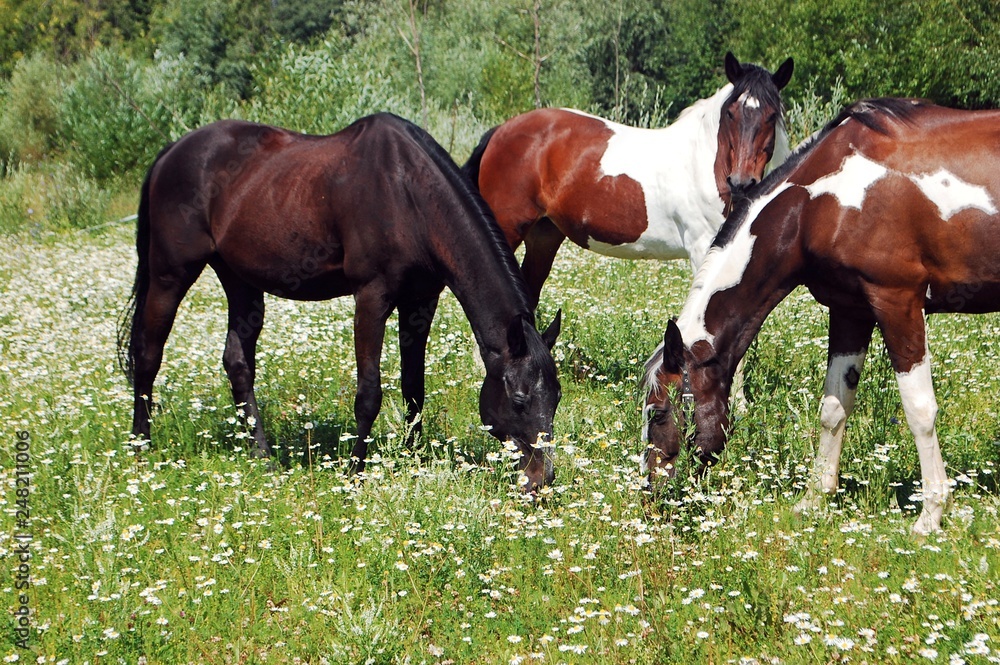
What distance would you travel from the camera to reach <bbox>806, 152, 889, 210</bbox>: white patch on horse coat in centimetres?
475

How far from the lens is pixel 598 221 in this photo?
311 inches

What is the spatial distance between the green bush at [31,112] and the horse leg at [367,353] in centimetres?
1693

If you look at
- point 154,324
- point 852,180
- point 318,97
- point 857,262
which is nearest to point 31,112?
point 318,97

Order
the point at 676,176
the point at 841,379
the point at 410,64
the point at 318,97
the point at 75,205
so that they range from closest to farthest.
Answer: the point at 841,379
the point at 676,176
the point at 75,205
the point at 318,97
the point at 410,64

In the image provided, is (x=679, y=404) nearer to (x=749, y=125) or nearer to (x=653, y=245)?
(x=749, y=125)

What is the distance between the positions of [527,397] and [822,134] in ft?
6.94

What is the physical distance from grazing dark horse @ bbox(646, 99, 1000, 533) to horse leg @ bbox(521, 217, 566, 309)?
11.6 feet

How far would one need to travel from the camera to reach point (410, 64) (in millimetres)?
28625

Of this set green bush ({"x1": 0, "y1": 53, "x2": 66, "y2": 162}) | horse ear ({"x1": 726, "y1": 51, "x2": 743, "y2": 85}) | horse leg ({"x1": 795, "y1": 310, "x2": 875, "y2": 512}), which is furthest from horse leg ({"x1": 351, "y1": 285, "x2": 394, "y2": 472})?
green bush ({"x1": 0, "y1": 53, "x2": 66, "y2": 162})

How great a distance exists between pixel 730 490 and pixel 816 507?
1.64 ft

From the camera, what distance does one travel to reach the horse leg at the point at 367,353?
5672 millimetres

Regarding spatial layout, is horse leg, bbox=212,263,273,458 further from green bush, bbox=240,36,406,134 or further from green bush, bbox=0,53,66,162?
green bush, bbox=0,53,66,162

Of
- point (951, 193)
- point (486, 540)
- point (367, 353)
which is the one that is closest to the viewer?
point (486, 540)

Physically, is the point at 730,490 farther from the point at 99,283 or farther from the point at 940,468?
the point at 99,283
